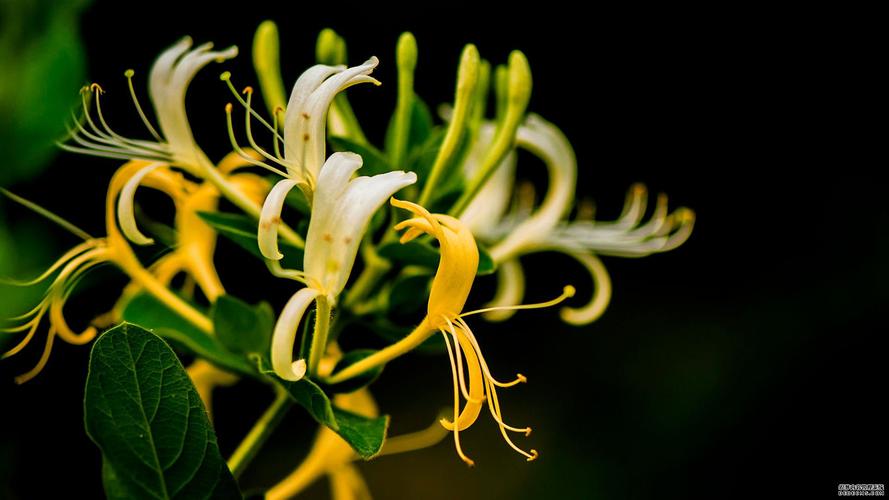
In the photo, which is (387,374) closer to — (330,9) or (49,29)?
(330,9)

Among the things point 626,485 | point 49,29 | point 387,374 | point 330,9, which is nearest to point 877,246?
point 626,485

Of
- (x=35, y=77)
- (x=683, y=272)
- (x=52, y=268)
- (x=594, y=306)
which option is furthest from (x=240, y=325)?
(x=683, y=272)

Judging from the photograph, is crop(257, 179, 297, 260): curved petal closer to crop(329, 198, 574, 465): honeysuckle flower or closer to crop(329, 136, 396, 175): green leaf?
crop(329, 198, 574, 465): honeysuckle flower

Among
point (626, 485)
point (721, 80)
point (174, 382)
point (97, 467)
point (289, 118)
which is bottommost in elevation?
point (626, 485)

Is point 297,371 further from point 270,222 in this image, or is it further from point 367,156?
point 367,156

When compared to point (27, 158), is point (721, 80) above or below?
above

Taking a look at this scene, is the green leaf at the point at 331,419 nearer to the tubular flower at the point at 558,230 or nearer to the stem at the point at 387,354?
the stem at the point at 387,354
